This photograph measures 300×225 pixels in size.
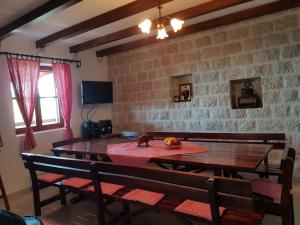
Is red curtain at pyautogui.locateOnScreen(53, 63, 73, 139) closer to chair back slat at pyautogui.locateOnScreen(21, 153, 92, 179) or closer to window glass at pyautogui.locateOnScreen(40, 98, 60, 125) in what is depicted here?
window glass at pyautogui.locateOnScreen(40, 98, 60, 125)

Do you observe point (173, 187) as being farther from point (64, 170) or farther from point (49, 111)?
point (49, 111)

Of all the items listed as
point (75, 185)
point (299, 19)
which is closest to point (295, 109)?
point (299, 19)

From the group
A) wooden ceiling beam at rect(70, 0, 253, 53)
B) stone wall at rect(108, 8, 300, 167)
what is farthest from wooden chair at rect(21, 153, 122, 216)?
stone wall at rect(108, 8, 300, 167)

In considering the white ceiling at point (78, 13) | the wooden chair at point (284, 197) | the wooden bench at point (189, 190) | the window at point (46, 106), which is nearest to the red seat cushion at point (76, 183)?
the wooden bench at point (189, 190)

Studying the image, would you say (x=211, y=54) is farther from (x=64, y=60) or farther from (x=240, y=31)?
(x=64, y=60)

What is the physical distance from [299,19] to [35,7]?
3256mm

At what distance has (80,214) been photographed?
9.32 feet

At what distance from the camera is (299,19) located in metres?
3.34

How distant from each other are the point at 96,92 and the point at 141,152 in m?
2.65

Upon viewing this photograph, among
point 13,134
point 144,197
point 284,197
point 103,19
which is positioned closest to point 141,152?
point 144,197

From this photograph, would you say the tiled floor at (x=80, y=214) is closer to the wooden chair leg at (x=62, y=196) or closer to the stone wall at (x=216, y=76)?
the wooden chair leg at (x=62, y=196)

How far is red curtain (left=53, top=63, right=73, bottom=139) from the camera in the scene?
4316 millimetres

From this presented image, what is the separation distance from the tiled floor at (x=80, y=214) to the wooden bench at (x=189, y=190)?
0.44 metres

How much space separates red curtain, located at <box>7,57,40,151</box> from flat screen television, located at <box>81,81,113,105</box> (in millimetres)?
944
